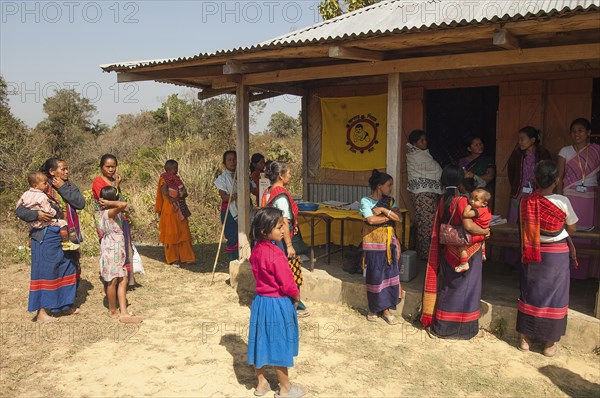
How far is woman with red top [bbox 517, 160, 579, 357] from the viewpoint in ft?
13.2

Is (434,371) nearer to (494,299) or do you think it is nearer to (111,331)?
(494,299)

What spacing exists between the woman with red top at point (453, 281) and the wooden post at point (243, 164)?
8.83 ft

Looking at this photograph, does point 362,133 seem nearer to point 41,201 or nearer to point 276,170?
point 276,170

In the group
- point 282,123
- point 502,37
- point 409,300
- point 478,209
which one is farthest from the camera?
point 282,123

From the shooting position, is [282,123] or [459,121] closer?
[459,121]

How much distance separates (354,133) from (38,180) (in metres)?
4.35

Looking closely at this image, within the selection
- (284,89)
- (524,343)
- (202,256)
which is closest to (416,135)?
(284,89)

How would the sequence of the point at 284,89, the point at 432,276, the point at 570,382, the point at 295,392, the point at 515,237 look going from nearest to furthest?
the point at 295,392 < the point at 570,382 < the point at 432,276 < the point at 515,237 < the point at 284,89

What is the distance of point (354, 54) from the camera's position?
4875 mm

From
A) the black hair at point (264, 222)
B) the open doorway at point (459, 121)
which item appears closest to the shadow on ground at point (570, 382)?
the black hair at point (264, 222)

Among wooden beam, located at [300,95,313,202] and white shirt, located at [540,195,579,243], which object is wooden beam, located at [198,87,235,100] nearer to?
wooden beam, located at [300,95,313,202]

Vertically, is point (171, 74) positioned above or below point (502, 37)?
above

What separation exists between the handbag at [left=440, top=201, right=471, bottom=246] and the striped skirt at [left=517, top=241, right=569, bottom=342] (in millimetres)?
591

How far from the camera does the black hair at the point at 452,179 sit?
429 centimetres
